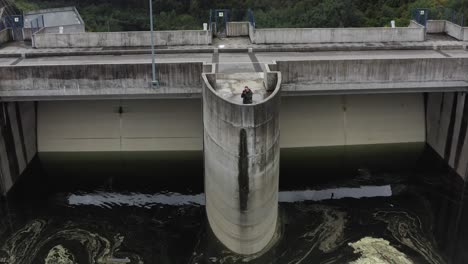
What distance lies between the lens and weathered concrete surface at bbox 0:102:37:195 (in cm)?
2222

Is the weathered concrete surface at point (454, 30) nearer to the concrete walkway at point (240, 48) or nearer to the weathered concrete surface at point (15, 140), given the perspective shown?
the concrete walkway at point (240, 48)

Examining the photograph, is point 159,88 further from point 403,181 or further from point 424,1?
point 424,1

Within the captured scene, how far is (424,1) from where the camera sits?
47438 mm

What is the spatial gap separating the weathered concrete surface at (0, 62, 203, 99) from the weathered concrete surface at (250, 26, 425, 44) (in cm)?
622

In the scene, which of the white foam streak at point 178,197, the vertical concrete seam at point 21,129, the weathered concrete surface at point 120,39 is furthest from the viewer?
the weathered concrete surface at point 120,39

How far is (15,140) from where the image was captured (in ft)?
77.2

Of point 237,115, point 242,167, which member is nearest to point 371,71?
point 237,115

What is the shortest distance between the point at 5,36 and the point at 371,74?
65.3 feet

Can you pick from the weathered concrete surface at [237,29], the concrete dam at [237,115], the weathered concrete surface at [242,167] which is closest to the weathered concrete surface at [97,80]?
the concrete dam at [237,115]

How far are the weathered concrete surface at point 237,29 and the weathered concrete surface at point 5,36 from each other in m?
12.4

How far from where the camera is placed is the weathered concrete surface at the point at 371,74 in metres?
20.7

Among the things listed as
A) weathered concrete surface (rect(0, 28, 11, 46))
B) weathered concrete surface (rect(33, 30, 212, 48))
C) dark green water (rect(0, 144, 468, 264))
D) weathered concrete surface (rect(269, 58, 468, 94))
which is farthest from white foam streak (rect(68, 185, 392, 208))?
weathered concrete surface (rect(0, 28, 11, 46))

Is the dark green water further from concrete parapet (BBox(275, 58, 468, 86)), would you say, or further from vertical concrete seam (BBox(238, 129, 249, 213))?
concrete parapet (BBox(275, 58, 468, 86))

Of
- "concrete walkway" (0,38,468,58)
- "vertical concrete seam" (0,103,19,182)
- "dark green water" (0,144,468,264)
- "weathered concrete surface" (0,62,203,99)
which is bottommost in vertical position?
"dark green water" (0,144,468,264)
